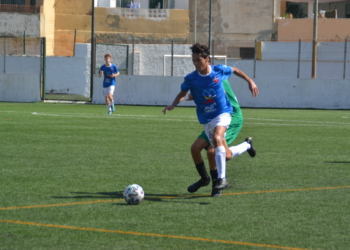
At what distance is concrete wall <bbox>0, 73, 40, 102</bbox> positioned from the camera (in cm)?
3011

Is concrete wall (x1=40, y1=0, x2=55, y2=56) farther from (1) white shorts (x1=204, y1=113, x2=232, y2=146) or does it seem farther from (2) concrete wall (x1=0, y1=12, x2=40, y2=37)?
(1) white shorts (x1=204, y1=113, x2=232, y2=146)

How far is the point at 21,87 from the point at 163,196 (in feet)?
78.7

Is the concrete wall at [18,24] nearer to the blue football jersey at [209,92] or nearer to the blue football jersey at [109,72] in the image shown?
the blue football jersey at [109,72]

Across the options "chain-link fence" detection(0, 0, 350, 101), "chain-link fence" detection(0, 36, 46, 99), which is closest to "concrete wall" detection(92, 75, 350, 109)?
"chain-link fence" detection(0, 36, 46, 99)

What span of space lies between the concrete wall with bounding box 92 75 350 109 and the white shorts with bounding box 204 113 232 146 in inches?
817

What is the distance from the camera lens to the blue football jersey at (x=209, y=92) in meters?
7.71

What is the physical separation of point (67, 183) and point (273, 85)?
21144mm

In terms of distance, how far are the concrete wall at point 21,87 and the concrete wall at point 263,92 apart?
109 inches

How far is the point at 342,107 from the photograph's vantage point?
27938 millimetres

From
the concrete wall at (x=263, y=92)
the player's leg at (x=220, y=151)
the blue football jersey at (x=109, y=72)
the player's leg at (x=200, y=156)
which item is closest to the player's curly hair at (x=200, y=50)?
the player's leg at (x=220, y=151)

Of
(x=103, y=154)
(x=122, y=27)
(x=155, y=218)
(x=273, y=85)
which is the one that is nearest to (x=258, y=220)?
(x=155, y=218)

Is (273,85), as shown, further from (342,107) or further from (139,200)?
(139,200)

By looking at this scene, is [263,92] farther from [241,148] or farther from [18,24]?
[18,24]

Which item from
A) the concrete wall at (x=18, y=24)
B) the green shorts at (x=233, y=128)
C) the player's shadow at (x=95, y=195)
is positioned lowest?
the player's shadow at (x=95, y=195)
